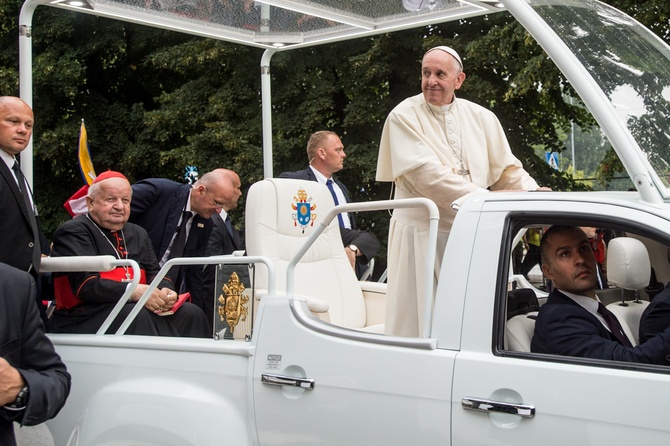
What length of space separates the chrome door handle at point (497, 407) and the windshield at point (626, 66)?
2.74ft

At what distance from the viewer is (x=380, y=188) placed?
16891mm

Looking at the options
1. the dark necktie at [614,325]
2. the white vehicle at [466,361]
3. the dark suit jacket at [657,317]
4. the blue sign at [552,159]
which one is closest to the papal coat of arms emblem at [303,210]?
the white vehicle at [466,361]

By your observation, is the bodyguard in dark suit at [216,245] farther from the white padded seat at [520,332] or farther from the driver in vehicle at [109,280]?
the white padded seat at [520,332]

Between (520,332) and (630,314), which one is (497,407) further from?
(630,314)

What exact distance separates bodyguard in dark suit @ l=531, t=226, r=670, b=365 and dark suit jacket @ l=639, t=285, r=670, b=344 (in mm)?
92

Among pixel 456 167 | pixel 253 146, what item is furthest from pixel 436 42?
pixel 456 167

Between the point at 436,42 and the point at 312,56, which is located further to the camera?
the point at 312,56

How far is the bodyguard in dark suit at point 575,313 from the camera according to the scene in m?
3.17

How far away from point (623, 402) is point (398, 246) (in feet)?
6.66

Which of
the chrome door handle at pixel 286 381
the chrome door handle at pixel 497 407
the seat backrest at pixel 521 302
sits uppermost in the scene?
the seat backrest at pixel 521 302

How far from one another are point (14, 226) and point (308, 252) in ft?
5.52

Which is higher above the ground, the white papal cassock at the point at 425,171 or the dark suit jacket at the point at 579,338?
the white papal cassock at the point at 425,171

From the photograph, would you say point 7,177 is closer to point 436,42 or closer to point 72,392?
point 72,392

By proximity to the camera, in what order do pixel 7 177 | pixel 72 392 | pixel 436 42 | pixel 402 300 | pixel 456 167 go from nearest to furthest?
pixel 72 392 → pixel 402 300 → pixel 456 167 → pixel 7 177 → pixel 436 42
